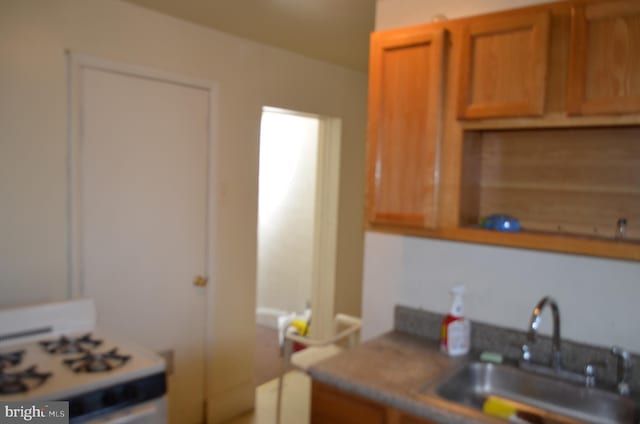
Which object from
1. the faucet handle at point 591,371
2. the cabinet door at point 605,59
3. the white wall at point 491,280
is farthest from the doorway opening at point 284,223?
the cabinet door at point 605,59

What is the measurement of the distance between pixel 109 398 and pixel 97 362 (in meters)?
0.17

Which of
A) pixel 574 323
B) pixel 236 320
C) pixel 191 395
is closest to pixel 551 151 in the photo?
pixel 574 323

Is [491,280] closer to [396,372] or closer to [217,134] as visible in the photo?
[396,372]

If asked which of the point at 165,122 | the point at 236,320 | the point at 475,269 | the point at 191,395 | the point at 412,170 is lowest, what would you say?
the point at 191,395

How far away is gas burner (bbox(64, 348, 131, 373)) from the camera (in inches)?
65.0

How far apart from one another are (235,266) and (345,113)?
146 centimetres

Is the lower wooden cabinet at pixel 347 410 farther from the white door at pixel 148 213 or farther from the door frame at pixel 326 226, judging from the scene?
the door frame at pixel 326 226

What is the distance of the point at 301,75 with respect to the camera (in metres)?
3.43

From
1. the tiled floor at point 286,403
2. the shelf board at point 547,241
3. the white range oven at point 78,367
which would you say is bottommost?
the tiled floor at point 286,403

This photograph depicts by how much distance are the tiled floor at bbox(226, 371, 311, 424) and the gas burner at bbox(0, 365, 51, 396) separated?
5.75 ft

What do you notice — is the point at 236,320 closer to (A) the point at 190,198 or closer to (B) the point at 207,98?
(A) the point at 190,198

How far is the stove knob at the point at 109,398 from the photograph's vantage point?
1.57 meters

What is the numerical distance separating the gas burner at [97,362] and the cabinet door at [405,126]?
3.42ft

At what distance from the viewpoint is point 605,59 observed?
144 centimetres
